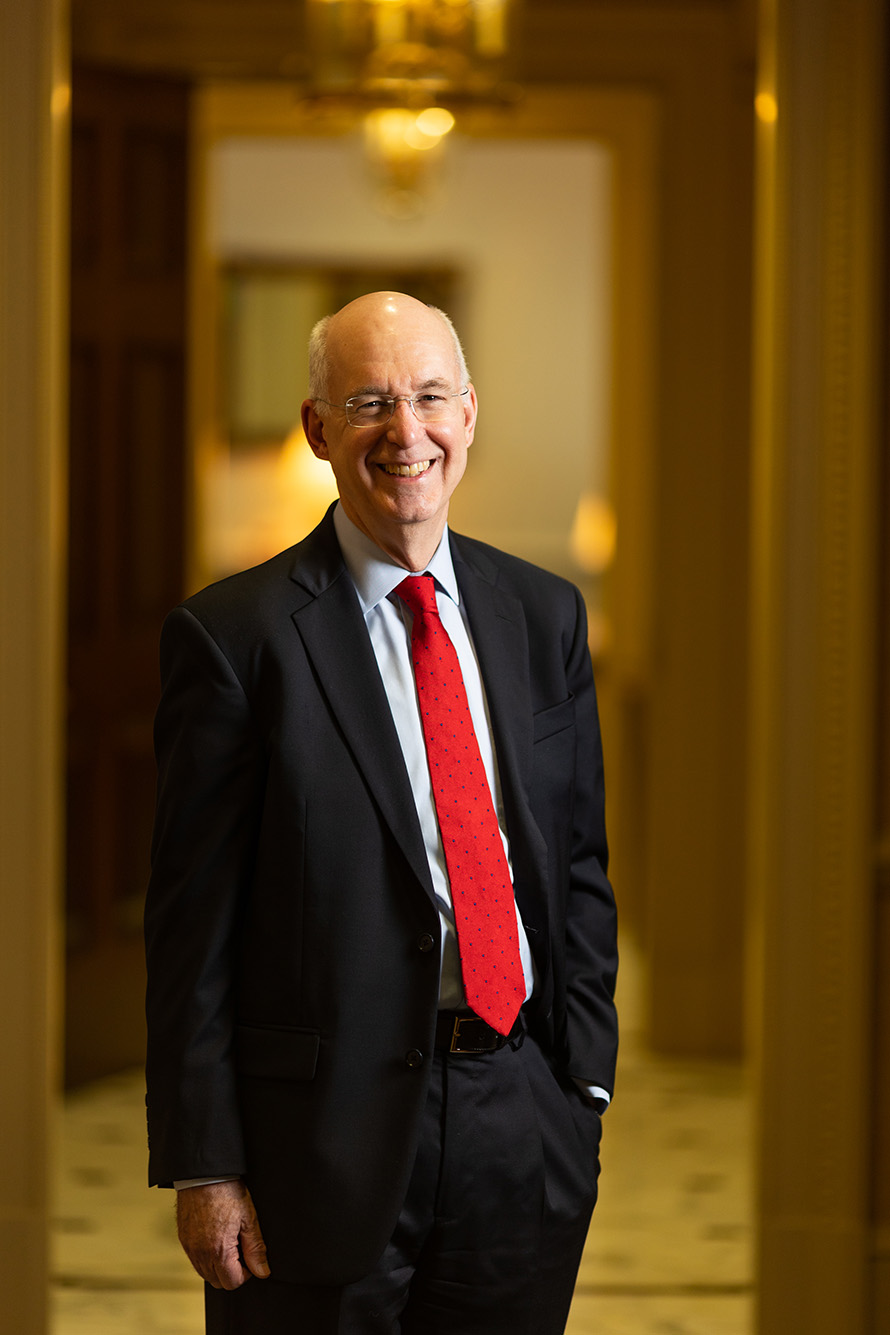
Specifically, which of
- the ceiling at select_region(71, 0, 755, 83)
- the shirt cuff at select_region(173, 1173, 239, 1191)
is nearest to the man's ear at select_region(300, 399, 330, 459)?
the shirt cuff at select_region(173, 1173, 239, 1191)

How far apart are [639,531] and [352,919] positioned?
384 cm

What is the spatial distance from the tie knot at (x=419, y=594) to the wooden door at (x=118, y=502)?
2910 mm

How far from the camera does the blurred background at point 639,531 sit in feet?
9.31

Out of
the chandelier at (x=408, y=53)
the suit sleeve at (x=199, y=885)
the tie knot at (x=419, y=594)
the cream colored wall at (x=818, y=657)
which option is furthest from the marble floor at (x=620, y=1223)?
the chandelier at (x=408, y=53)

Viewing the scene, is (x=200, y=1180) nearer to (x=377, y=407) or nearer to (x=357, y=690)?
(x=357, y=690)

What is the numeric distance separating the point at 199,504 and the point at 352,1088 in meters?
3.47

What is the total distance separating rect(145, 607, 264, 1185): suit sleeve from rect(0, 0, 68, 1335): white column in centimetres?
120

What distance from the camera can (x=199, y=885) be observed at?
5.53 ft

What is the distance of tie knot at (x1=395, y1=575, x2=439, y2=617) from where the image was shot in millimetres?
1771

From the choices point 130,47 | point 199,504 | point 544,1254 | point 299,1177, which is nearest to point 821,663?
point 544,1254

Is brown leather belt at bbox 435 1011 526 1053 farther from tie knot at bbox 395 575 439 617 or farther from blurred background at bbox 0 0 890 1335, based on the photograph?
blurred background at bbox 0 0 890 1335

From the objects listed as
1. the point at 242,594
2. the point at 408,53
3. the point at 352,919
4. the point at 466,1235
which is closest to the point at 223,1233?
the point at 466,1235

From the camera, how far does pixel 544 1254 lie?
182 cm

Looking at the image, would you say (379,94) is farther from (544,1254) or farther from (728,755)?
(544,1254)
